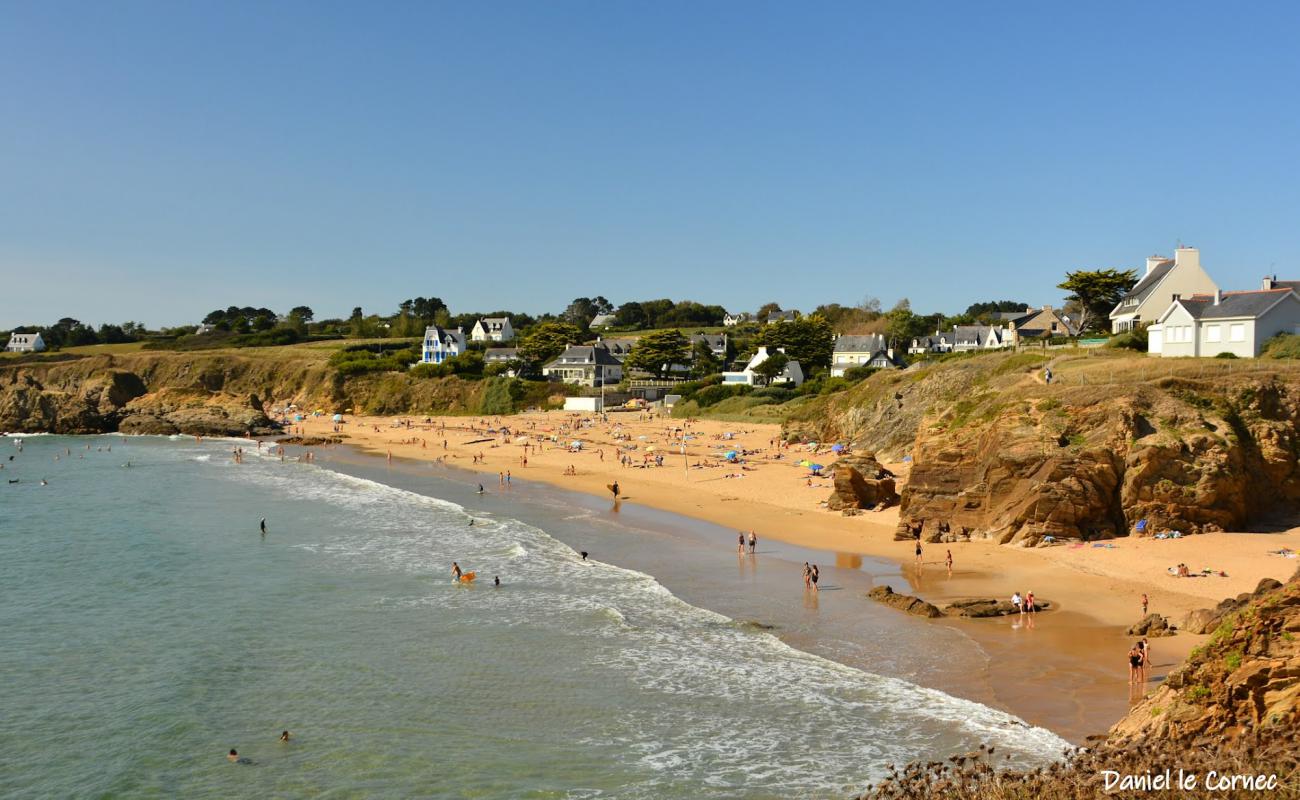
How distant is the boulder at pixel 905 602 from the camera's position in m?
21.5

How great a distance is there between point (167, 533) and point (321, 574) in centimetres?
1120

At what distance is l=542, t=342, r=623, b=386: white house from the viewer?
95.9 m

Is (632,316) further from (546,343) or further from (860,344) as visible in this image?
(860,344)

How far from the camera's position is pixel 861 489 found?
35219mm

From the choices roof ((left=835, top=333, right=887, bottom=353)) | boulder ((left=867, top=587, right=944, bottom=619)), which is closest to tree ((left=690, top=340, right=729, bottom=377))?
roof ((left=835, top=333, right=887, bottom=353))

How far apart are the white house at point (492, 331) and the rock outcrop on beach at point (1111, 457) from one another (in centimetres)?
9631

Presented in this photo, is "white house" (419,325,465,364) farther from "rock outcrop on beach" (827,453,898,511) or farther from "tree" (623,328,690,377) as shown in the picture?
"rock outcrop on beach" (827,453,898,511)

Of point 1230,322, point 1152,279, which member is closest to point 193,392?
point 1152,279

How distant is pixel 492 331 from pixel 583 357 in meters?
33.0

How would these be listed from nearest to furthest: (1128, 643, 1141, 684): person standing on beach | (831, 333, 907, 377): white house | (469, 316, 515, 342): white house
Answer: (1128, 643, 1141, 684): person standing on beach → (831, 333, 907, 377): white house → (469, 316, 515, 342): white house

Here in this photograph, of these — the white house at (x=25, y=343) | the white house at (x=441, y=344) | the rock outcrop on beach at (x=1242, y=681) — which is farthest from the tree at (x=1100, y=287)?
the white house at (x=25, y=343)

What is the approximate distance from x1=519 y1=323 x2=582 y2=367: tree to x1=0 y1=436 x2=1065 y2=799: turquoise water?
70686 mm

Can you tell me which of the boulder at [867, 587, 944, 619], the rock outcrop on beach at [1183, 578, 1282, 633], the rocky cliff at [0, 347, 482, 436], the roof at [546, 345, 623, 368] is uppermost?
the roof at [546, 345, 623, 368]

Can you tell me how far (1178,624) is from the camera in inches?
770
